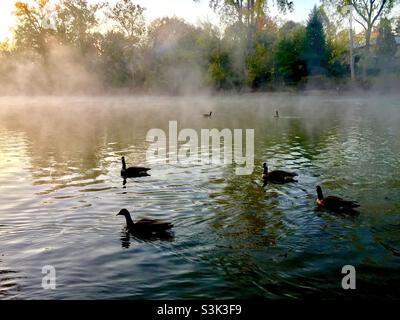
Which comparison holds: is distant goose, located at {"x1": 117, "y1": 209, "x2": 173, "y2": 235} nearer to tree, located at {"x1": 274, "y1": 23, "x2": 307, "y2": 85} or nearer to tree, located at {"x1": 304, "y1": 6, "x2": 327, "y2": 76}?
tree, located at {"x1": 304, "y1": 6, "x2": 327, "y2": 76}

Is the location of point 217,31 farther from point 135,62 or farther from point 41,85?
point 41,85

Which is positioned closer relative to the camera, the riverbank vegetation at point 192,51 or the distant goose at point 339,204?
the distant goose at point 339,204

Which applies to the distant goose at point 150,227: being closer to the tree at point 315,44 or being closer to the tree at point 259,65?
the tree at point 315,44

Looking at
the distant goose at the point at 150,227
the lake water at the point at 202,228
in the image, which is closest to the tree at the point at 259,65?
the lake water at the point at 202,228

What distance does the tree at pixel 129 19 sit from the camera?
94.9 metres

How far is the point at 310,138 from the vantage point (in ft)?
88.7

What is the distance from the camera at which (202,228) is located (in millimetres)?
11188

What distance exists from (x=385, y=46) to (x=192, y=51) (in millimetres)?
33999

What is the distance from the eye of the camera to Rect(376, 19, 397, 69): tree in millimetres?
70438

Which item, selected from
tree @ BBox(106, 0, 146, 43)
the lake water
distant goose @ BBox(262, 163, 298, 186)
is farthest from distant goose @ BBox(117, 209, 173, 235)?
tree @ BBox(106, 0, 146, 43)

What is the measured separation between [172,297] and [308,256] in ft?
10.7

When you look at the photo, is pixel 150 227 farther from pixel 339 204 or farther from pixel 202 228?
pixel 339 204

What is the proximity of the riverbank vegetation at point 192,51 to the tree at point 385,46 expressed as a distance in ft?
0.55

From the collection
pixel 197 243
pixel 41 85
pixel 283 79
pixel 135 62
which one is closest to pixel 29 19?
pixel 41 85
